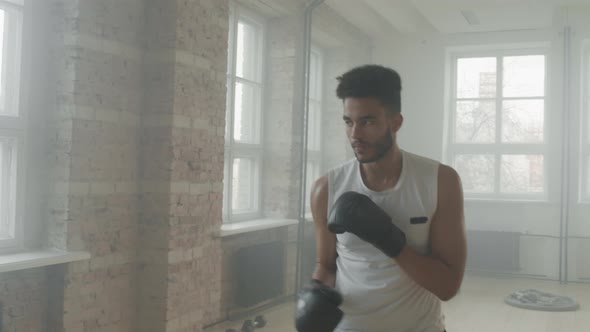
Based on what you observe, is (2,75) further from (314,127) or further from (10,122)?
(314,127)

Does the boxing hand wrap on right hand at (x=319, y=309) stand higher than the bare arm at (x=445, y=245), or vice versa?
the bare arm at (x=445, y=245)

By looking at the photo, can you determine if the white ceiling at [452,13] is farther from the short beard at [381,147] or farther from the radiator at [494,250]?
the short beard at [381,147]

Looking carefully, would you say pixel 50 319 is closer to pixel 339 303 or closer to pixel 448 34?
pixel 339 303

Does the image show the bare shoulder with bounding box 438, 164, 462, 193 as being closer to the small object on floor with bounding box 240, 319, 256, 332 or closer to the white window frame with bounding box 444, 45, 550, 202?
the small object on floor with bounding box 240, 319, 256, 332

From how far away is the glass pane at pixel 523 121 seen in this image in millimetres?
6609

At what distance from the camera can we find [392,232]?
152cm

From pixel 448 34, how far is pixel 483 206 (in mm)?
2060

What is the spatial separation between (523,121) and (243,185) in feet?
11.2

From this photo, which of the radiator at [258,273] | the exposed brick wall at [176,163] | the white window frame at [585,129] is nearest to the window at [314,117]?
the radiator at [258,273]

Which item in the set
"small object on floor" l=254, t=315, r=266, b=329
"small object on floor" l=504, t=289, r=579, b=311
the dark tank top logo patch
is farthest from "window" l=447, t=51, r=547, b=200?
the dark tank top logo patch

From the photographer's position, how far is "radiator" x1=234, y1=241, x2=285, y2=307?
16.3 ft

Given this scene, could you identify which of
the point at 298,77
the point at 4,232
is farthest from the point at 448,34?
the point at 4,232

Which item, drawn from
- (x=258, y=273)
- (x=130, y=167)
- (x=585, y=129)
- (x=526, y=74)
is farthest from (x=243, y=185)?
(x=585, y=129)

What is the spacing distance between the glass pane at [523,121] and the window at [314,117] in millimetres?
2171
